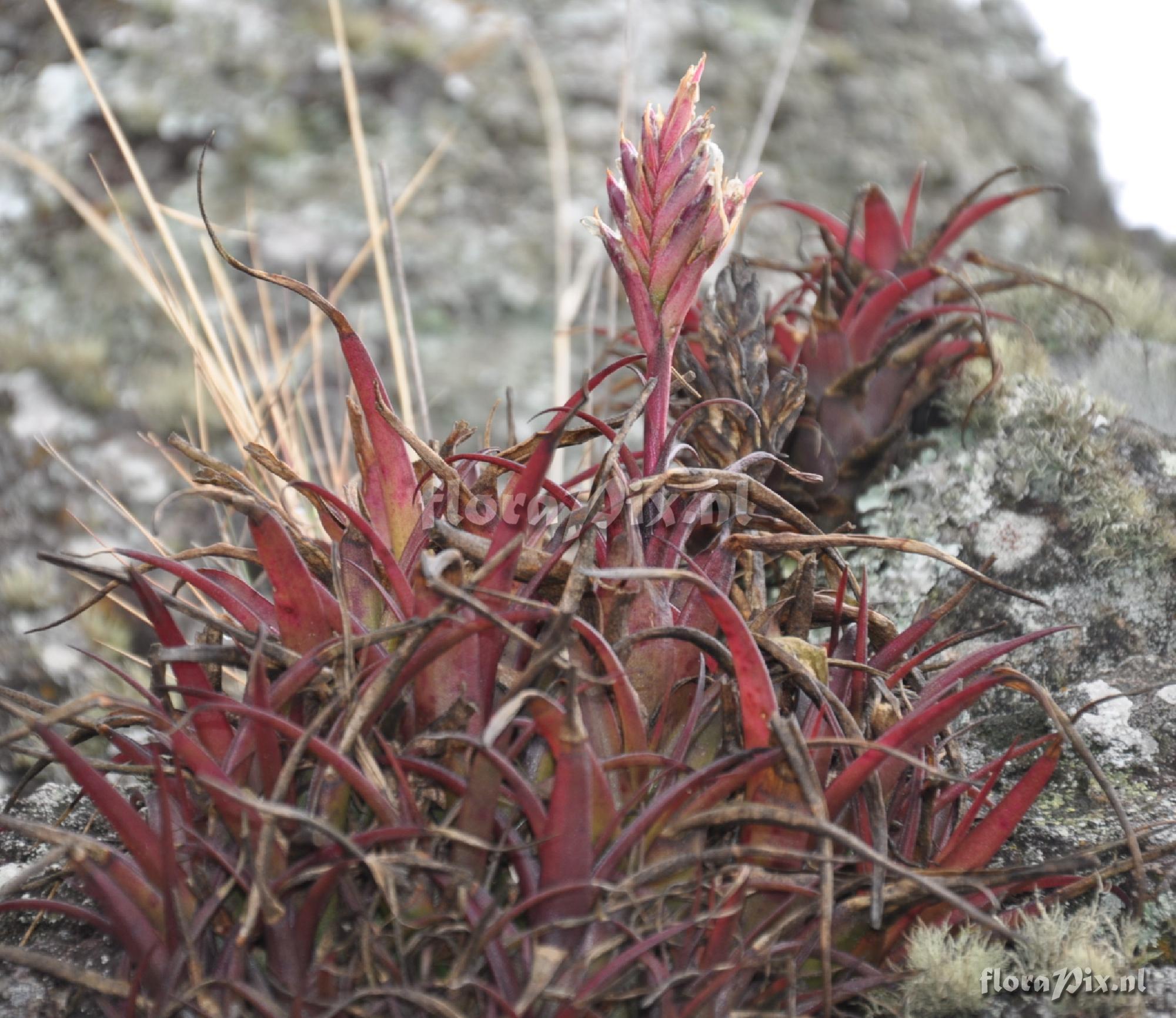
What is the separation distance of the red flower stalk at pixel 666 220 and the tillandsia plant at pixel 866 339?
375 millimetres

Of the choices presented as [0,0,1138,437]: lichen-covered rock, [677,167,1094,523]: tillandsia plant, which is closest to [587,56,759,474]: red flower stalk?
→ [677,167,1094,523]: tillandsia plant

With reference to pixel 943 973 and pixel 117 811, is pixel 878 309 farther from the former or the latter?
pixel 117 811

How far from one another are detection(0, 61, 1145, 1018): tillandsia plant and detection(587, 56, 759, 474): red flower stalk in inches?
1.9

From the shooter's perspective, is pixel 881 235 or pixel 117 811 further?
pixel 881 235

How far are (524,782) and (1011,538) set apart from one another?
86cm

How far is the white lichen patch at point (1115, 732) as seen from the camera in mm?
1051

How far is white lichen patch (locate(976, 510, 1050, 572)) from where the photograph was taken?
128cm

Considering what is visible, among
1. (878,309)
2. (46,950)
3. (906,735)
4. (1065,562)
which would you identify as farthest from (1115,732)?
(46,950)

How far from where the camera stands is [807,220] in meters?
2.58

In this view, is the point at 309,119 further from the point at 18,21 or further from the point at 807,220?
the point at 807,220

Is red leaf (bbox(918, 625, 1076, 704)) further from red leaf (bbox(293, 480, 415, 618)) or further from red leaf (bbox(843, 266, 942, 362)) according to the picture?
red leaf (bbox(843, 266, 942, 362))

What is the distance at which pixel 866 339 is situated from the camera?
133cm

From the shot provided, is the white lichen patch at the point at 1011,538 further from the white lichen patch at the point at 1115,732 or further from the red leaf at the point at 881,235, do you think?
the red leaf at the point at 881,235

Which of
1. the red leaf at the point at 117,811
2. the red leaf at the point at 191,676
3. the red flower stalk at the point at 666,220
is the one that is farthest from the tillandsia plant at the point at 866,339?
the red leaf at the point at 117,811
